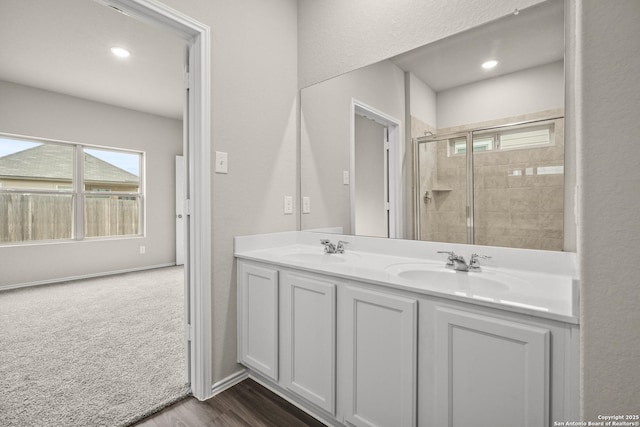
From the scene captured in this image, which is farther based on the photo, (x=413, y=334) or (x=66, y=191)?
(x=66, y=191)

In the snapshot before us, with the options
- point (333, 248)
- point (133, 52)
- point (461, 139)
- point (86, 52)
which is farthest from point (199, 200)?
point (86, 52)

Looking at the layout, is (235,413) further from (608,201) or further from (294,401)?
(608,201)

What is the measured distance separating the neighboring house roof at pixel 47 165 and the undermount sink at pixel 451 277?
4.88 metres

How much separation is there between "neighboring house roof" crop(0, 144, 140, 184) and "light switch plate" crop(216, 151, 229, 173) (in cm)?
389

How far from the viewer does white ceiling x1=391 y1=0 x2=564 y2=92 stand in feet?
4.16

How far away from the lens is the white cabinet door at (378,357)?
3.55ft

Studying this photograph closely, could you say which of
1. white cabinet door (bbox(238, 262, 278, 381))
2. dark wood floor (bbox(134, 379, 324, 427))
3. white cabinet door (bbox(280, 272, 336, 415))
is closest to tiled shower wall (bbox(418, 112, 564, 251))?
white cabinet door (bbox(280, 272, 336, 415))

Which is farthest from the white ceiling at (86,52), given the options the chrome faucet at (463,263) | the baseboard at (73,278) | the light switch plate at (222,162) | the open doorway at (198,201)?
the baseboard at (73,278)

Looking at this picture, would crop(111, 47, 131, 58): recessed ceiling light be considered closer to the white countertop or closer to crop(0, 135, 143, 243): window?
crop(0, 135, 143, 243): window

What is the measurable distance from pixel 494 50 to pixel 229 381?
2269 mm

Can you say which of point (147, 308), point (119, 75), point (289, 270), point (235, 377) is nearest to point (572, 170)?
point (289, 270)

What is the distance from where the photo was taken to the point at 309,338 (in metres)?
1.44

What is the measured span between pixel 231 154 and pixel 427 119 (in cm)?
114

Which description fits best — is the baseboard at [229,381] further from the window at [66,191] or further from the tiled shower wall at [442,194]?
the window at [66,191]
